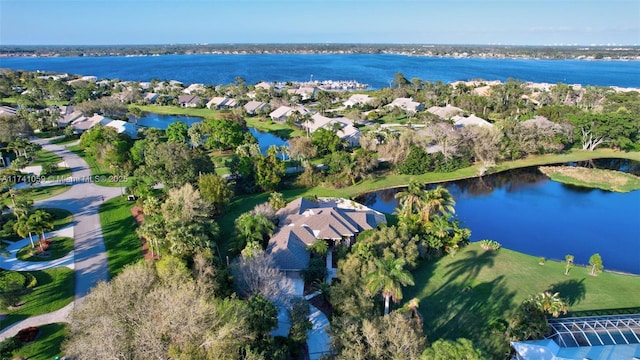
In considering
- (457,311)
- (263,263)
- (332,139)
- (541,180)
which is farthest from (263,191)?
(541,180)

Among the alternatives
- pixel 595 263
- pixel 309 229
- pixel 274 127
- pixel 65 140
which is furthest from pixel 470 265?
pixel 65 140

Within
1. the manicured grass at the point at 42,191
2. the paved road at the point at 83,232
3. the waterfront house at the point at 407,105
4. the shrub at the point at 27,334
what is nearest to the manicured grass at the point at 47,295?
the paved road at the point at 83,232

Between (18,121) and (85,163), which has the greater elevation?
(18,121)

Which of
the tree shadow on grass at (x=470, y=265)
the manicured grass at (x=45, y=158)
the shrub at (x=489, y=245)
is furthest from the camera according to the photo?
the manicured grass at (x=45, y=158)

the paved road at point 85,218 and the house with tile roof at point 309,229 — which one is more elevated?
the house with tile roof at point 309,229

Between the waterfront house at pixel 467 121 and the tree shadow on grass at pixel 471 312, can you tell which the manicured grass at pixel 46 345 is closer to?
the tree shadow on grass at pixel 471 312

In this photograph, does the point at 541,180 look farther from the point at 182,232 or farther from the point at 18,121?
the point at 18,121

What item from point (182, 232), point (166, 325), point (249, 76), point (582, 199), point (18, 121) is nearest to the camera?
point (166, 325)
